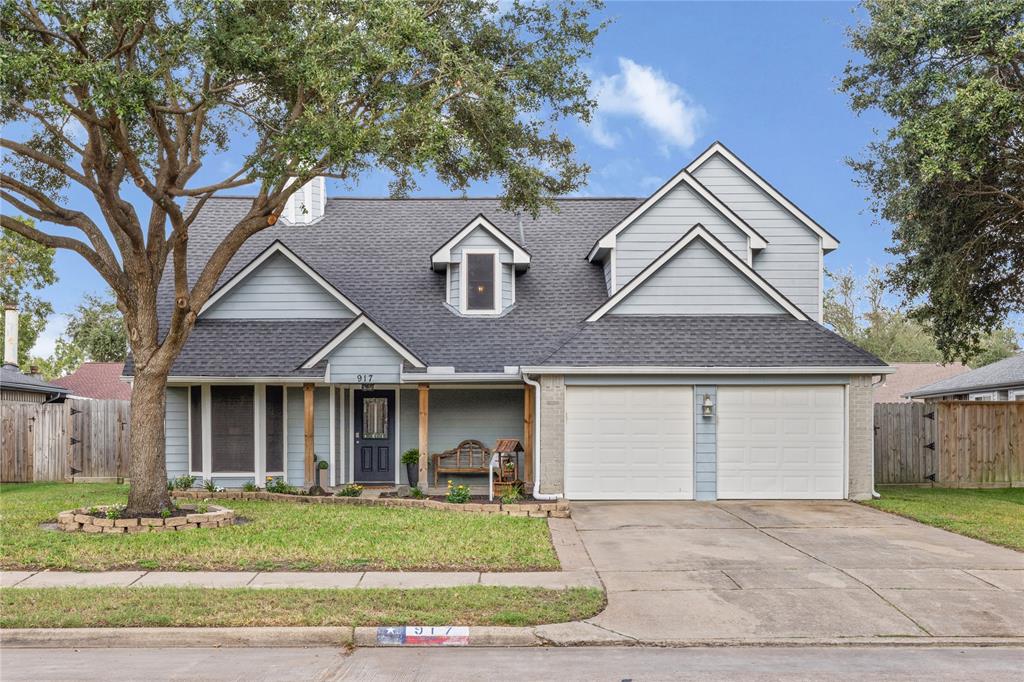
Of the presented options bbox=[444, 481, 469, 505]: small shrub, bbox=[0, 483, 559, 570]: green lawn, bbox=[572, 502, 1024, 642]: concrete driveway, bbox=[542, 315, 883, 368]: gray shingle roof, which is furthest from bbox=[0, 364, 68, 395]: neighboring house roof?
bbox=[572, 502, 1024, 642]: concrete driveway

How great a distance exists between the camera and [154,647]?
20.1 ft

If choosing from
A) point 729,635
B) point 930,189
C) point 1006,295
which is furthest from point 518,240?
point 729,635

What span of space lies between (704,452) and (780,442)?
152 centimetres

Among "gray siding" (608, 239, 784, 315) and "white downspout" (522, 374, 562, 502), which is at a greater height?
"gray siding" (608, 239, 784, 315)

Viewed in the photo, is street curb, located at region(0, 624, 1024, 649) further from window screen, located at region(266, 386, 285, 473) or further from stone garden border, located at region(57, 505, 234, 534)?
window screen, located at region(266, 386, 285, 473)

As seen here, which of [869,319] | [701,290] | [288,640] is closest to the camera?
[288,640]

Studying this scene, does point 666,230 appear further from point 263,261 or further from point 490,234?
point 263,261

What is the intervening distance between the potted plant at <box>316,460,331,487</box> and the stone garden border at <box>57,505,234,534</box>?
4.03 m

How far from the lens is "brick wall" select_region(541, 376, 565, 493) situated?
14125mm

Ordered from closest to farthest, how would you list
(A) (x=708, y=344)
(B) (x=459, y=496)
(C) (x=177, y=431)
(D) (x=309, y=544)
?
(D) (x=309, y=544) → (B) (x=459, y=496) → (A) (x=708, y=344) → (C) (x=177, y=431)

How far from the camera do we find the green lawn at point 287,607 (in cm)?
638

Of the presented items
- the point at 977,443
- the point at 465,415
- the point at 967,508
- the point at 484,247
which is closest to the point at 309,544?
the point at 465,415

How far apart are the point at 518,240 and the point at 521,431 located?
5.42m

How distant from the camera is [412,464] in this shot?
15648mm
